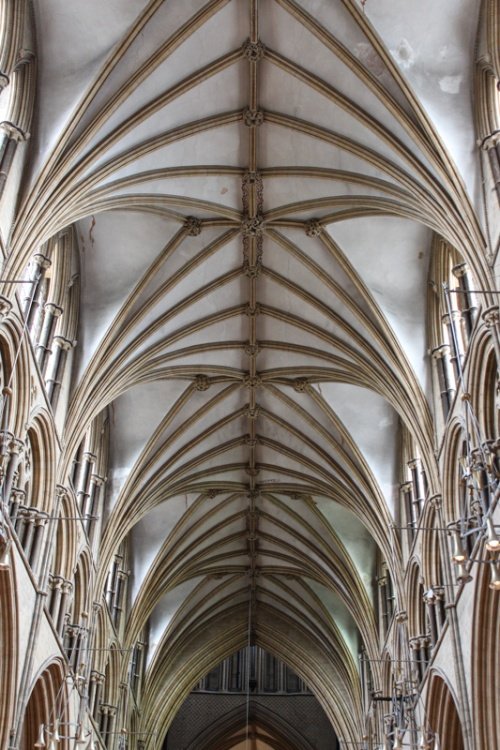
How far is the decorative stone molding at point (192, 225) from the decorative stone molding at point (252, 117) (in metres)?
2.64

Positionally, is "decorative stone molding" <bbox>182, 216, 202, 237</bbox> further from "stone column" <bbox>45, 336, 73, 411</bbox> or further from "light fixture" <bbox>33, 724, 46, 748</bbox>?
"light fixture" <bbox>33, 724, 46, 748</bbox>

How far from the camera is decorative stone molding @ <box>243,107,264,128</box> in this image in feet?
59.3

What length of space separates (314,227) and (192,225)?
2591mm

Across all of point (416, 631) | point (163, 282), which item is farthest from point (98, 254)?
point (416, 631)

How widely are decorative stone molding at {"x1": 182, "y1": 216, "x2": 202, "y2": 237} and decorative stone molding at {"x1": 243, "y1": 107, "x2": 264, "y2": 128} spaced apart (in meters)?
2.64

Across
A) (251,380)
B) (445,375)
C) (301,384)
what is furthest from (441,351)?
(251,380)

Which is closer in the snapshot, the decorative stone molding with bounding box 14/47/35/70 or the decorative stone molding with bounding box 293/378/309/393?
the decorative stone molding with bounding box 14/47/35/70

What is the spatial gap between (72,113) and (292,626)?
23194 millimetres

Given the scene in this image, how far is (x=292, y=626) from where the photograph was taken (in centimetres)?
3428

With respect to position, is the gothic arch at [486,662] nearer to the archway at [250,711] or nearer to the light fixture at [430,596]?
the light fixture at [430,596]

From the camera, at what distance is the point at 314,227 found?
1988 centimetres

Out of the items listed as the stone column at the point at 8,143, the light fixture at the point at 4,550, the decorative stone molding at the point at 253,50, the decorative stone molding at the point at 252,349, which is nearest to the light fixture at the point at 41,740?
the light fixture at the point at 4,550

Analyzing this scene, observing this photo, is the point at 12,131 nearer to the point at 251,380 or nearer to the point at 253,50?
the point at 253,50

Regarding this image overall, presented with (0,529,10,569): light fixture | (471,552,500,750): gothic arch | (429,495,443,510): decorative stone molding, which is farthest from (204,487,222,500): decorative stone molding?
(0,529,10,569): light fixture
